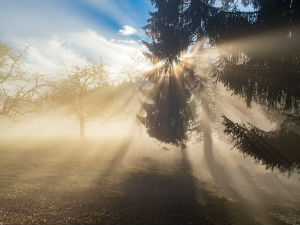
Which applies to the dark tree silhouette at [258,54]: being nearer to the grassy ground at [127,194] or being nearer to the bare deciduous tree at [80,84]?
the grassy ground at [127,194]

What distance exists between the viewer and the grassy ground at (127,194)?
9.65m

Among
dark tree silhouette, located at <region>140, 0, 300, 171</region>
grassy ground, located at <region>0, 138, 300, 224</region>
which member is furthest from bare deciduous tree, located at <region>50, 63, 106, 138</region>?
dark tree silhouette, located at <region>140, 0, 300, 171</region>

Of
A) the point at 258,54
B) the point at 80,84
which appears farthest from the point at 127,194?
the point at 80,84

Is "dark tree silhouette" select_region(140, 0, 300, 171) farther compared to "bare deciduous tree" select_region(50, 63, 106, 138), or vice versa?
"bare deciduous tree" select_region(50, 63, 106, 138)

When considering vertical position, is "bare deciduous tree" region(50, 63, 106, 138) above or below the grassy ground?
above

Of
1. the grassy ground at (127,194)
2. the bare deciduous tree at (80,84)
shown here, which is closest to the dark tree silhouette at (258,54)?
the grassy ground at (127,194)

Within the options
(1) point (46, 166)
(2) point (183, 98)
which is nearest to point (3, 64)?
(1) point (46, 166)

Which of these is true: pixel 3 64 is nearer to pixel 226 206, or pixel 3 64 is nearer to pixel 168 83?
pixel 168 83

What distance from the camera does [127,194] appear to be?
12891 mm

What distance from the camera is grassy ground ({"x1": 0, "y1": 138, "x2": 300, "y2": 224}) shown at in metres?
9.65

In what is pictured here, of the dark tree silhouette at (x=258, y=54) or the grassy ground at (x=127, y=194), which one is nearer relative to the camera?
the dark tree silhouette at (x=258, y=54)

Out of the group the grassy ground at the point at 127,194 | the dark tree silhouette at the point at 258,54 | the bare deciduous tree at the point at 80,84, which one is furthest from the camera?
the bare deciduous tree at the point at 80,84

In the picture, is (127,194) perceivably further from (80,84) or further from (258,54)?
(80,84)

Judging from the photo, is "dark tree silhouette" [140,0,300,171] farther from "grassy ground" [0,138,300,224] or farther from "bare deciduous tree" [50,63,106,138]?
"bare deciduous tree" [50,63,106,138]
